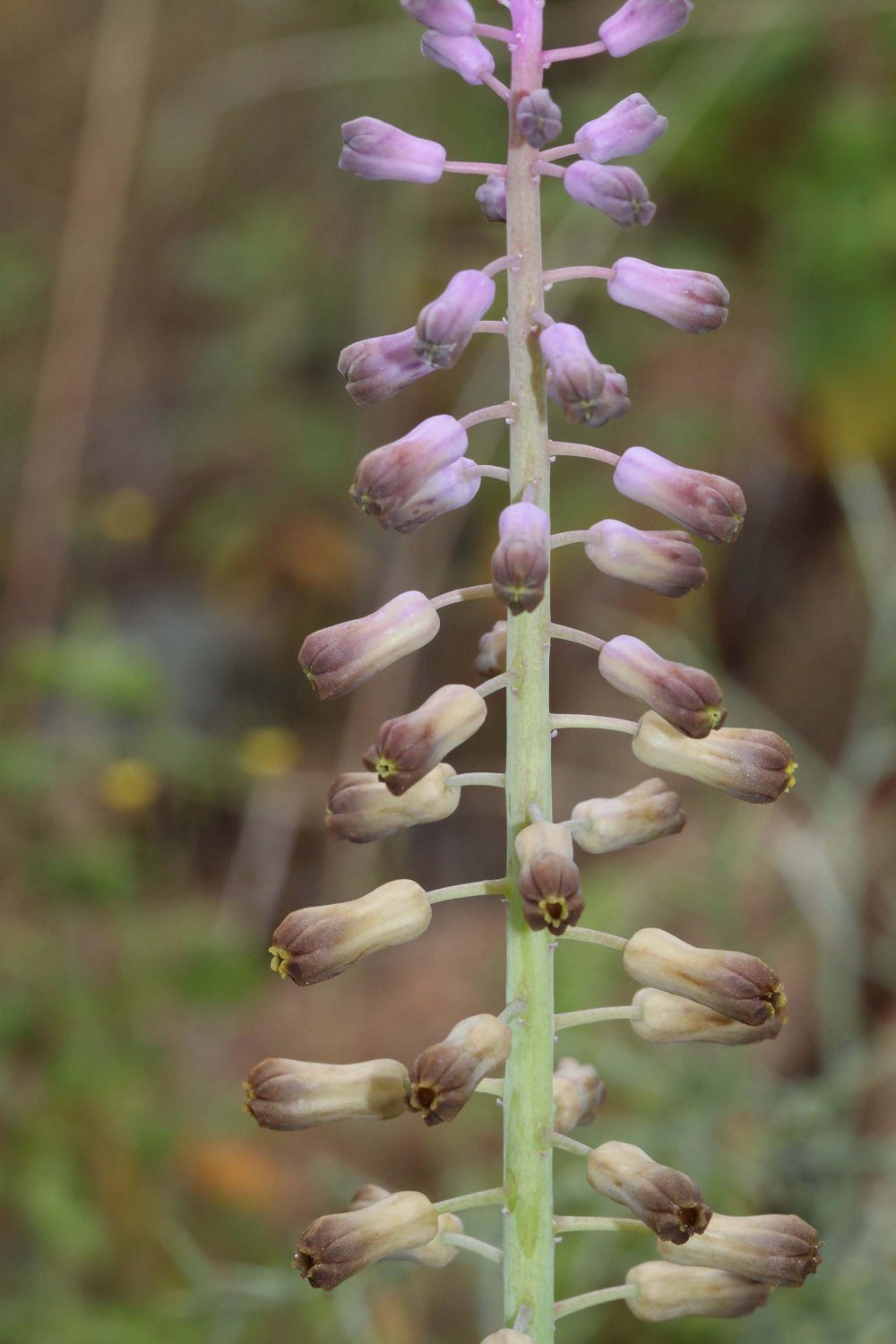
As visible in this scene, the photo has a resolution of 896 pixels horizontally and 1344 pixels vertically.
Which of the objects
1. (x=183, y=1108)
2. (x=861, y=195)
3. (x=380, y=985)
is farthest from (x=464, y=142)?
(x=183, y=1108)

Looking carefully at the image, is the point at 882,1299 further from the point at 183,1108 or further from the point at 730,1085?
the point at 183,1108

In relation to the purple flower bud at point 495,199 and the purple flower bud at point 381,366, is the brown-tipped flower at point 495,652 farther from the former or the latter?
the purple flower bud at point 495,199

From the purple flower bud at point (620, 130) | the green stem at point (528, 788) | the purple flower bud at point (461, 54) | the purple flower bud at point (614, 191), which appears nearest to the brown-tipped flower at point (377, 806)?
the green stem at point (528, 788)

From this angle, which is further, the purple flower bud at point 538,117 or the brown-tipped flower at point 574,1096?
A: the brown-tipped flower at point 574,1096

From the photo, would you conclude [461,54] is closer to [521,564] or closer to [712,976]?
[521,564]

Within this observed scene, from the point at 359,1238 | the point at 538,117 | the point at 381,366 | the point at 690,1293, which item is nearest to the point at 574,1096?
the point at 690,1293

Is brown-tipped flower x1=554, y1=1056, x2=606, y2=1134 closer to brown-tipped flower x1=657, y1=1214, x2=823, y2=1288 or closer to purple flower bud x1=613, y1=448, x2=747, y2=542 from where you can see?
brown-tipped flower x1=657, y1=1214, x2=823, y2=1288

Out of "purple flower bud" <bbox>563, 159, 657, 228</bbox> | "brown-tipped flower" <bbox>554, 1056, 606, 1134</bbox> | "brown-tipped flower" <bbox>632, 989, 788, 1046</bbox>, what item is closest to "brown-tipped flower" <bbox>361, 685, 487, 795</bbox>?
"brown-tipped flower" <bbox>632, 989, 788, 1046</bbox>
